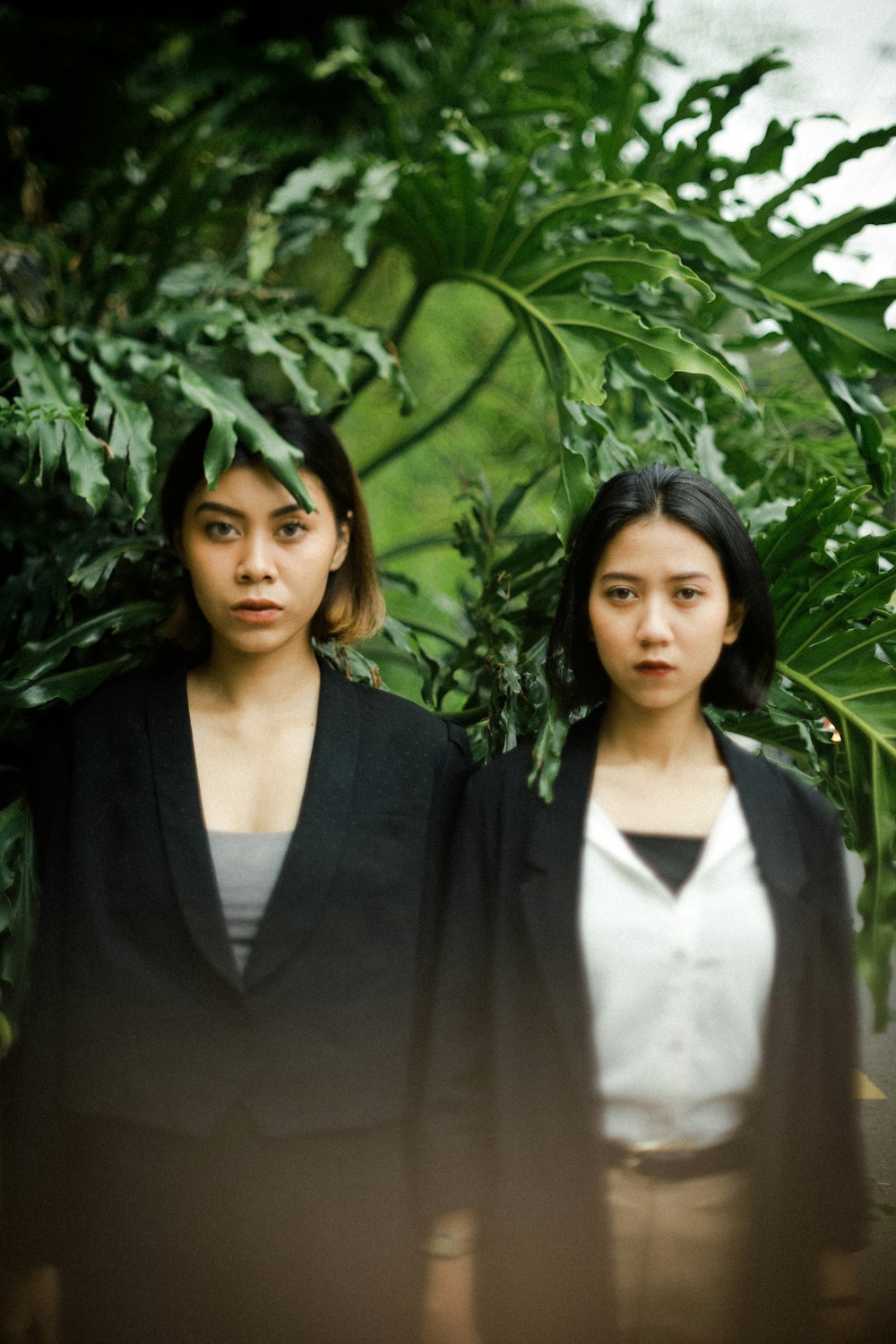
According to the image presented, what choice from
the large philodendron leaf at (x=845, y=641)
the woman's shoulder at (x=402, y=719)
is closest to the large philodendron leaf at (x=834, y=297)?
the large philodendron leaf at (x=845, y=641)

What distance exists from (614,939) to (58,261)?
1.49 m

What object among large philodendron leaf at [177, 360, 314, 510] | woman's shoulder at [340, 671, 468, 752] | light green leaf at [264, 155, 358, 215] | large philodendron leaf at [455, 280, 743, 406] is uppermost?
light green leaf at [264, 155, 358, 215]

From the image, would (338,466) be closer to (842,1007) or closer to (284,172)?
(842,1007)

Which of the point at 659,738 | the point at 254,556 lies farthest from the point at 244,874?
the point at 659,738

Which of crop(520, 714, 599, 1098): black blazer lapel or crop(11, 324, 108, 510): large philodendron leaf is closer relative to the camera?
crop(520, 714, 599, 1098): black blazer lapel

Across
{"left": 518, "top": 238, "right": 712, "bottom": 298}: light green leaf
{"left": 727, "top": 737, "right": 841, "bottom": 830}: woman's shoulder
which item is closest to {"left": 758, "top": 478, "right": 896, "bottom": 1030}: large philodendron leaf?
{"left": 727, "top": 737, "right": 841, "bottom": 830}: woman's shoulder

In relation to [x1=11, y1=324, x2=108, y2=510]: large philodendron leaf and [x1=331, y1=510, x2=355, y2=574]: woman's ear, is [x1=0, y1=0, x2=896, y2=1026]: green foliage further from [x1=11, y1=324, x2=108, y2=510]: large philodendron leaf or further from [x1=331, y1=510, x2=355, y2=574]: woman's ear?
[x1=331, y1=510, x2=355, y2=574]: woman's ear

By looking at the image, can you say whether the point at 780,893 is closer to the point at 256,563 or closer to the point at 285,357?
the point at 256,563

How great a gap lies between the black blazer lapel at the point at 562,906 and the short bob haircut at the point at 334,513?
0.35m

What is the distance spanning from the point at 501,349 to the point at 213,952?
145 centimetres

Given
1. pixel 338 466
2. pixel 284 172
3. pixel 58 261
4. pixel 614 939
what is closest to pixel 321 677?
pixel 338 466

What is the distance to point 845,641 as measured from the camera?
1109mm

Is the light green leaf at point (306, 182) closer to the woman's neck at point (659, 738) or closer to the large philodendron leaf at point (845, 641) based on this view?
the large philodendron leaf at point (845, 641)

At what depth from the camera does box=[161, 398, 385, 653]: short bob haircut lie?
1.08 meters
